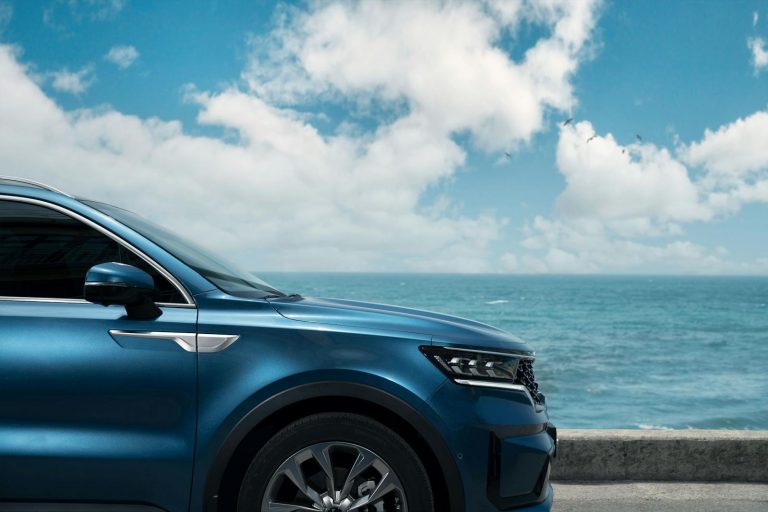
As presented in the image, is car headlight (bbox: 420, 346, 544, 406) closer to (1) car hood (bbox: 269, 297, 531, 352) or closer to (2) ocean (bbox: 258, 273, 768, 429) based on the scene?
(1) car hood (bbox: 269, 297, 531, 352)

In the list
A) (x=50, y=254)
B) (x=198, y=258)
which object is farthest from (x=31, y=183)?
(x=198, y=258)

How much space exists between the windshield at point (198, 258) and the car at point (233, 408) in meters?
0.17

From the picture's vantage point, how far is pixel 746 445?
17.0 ft

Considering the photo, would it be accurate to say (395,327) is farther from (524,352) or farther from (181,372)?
(181,372)

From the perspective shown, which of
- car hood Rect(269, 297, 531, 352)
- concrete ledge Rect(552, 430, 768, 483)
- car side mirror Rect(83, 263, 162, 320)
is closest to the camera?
car side mirror Rect(83, 263, 162, 320)

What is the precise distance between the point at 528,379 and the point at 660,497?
2.26 m

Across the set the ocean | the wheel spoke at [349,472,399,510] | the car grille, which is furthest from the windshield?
the ocean

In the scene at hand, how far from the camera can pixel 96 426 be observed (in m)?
2.83

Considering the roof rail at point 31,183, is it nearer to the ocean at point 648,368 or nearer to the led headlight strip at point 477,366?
the led headlight strip at point 477,366

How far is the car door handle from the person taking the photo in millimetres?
2871

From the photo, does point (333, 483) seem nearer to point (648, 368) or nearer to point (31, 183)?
point (31, 183)

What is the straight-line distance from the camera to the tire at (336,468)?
285cm

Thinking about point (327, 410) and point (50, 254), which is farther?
point (50, 254)

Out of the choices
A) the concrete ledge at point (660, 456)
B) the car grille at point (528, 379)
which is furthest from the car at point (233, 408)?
the concrete ledge at point (660, 456)
